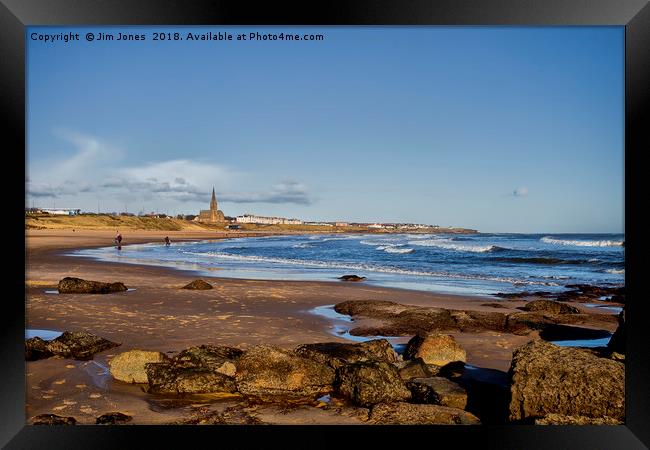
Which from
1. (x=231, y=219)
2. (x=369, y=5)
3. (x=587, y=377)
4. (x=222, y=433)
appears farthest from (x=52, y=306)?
(x=231, y=219)

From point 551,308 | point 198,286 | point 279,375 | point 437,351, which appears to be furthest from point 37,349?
point 551,308

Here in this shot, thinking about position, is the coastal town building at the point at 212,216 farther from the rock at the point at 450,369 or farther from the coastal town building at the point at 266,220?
the rock at the point at 450,369

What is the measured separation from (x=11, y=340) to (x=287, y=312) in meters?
5.61

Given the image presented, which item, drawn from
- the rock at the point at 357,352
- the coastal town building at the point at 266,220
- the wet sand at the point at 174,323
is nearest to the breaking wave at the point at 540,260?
the wet sand at the point at 174,323

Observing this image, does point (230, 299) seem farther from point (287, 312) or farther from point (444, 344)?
point (444, 344)

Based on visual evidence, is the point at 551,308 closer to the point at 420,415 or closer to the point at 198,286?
the point at 420,415

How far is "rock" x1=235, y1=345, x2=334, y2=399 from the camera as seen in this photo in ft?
14.9

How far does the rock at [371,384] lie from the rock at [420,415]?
7.4 inches

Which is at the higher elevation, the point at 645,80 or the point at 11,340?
the point at 645,80

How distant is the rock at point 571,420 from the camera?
3.81m

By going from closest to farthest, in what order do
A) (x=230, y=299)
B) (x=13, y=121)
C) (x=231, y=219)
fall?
1. (x=13, y=121)
2. (x=230, y=299)
3. (x=231, y=219)

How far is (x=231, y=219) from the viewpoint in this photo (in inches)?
2972

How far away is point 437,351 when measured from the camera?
5562mm

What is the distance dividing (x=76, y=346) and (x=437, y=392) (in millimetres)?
4039
